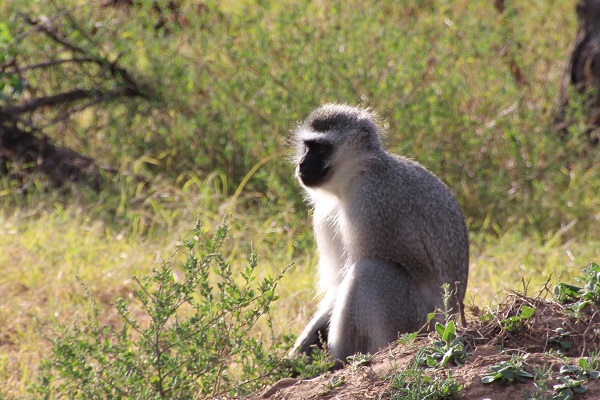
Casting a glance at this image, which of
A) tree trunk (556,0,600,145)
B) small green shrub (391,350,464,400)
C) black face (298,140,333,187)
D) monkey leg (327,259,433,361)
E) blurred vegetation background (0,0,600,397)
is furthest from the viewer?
tree trunk (556,0,600,145)

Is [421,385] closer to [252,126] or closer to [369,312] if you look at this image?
[369,312]

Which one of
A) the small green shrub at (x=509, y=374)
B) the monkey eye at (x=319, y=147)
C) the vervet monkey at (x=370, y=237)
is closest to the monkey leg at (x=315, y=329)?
the vervet monkey at (x=370, y=237)

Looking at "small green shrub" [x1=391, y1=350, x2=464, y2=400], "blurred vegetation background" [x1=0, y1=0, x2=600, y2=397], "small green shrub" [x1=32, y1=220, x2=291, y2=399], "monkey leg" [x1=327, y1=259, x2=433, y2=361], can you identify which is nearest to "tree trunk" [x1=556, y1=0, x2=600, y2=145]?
"blurred vegetation background" [x1=0, y1=0, x2=600, y2=397]

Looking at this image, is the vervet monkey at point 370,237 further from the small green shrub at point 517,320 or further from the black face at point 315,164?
the small green shrub at point 517,320

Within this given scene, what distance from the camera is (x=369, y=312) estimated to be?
4262mm

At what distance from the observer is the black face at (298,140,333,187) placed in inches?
185

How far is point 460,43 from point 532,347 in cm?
442

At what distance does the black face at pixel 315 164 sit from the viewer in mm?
4699

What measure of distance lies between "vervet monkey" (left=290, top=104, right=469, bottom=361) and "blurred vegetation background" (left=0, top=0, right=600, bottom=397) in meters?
1.08

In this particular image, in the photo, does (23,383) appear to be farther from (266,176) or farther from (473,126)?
(473,126)

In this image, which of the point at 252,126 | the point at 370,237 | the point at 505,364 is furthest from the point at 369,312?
the point at 252,126

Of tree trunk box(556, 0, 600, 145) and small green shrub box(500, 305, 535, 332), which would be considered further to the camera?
tree trunk box(556, 0, 600, 145)

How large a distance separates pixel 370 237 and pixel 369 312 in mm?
386

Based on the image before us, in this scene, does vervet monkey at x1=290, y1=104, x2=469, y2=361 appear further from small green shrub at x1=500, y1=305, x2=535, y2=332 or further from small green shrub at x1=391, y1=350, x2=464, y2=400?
small green shrub at x1=391, y1=350, x2=464, y2=400
